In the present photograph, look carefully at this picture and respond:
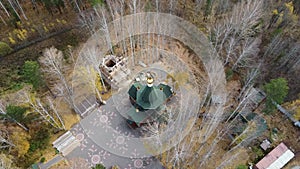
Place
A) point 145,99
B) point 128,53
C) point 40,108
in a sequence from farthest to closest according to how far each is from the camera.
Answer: point 128,53 < point 40,108 < point 145,99

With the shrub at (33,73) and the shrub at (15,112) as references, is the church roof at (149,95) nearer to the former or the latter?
the shrub at (33,73)

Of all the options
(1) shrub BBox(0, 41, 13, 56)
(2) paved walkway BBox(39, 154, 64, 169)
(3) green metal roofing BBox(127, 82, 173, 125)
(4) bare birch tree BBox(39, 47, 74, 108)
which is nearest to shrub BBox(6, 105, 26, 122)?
(4) bare birch tree BBox(39, 47, 74, 108)

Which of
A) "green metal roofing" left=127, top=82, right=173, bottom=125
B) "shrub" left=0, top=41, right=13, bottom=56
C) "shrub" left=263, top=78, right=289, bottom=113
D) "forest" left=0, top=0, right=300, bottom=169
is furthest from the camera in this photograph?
"shrub" left=0, top=41, right=13, bottom=56

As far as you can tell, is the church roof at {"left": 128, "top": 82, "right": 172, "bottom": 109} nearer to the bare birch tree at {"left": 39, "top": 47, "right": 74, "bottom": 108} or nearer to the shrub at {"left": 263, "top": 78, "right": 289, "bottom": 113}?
the bare birch tree at {"left": 39, "top": 47, "right": 74, "bottom": 108}

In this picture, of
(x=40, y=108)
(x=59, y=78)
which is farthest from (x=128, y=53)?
(x=40, y=108)

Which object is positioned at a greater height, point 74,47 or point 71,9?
point 71,9

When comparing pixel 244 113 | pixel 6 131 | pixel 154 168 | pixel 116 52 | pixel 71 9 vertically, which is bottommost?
pixel 154 168

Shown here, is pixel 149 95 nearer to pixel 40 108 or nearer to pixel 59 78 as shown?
pixel 40 108

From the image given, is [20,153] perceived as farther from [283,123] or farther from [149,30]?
[283,123]

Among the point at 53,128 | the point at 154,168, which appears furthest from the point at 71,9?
the point at 154,168
